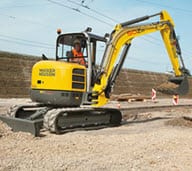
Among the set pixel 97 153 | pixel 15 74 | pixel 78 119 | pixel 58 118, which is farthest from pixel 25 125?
pixel 15 74

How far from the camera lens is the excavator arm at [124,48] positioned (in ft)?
33.4

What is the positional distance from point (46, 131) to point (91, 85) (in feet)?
6.26

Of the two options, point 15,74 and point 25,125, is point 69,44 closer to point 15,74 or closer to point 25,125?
point 25,125

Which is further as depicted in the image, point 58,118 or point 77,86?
point 77,86

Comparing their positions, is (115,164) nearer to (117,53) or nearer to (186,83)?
(117,53)

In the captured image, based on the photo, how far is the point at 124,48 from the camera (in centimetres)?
1089

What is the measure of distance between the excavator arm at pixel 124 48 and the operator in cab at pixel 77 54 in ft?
2.16

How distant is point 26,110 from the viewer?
33.9 feet

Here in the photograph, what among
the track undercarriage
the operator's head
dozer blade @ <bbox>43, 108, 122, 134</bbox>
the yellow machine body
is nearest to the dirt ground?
the track undercarriage

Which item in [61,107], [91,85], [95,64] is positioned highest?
[95,64]

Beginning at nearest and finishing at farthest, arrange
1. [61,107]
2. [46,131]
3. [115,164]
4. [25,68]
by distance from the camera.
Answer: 1. [115,164]
2. [46,131]
3. [61,107]
4. [25,68]

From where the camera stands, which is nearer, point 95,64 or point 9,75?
point 95,64

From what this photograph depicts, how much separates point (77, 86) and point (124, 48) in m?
2.30

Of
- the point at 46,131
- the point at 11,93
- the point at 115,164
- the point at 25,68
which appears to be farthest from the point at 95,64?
the point at 25,68
